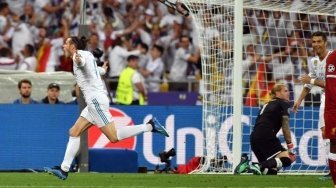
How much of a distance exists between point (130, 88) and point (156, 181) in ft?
31.7

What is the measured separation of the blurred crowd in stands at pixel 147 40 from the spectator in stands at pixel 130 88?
0.94 metres

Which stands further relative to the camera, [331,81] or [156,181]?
[156,181]

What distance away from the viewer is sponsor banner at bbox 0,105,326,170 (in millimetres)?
22203

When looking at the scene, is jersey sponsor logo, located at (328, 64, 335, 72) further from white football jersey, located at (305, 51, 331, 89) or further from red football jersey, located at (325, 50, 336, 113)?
white football jersey, located at (305, 51, 331, 89)

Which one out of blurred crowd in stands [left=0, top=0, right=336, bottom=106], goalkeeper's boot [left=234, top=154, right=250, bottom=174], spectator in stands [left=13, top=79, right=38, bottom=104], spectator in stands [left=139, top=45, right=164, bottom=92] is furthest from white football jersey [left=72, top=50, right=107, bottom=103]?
spectator in stands [left=139, top=45, right=164, bottom=92]

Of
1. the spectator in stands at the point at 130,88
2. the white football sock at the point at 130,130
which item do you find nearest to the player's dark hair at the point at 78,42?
the white football sock at the point at 130,130

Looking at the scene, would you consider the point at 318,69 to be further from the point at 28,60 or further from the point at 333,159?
the point at 28,60

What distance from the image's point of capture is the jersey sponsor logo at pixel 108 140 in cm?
2259

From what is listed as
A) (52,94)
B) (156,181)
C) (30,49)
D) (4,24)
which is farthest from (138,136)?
(4,24)

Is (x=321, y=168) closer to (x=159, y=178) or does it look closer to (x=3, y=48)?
(x=159, y=178)

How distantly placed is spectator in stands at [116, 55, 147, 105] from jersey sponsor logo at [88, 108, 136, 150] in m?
4.29

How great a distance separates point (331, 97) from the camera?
45.4 ft

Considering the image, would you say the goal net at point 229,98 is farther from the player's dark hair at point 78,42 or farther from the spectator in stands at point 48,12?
the spectator in stands at point 48,12

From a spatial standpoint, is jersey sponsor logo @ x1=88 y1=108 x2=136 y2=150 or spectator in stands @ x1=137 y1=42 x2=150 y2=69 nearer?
jersey sponsor logo @ x1=88 y1=108 x2=136 y2=150
